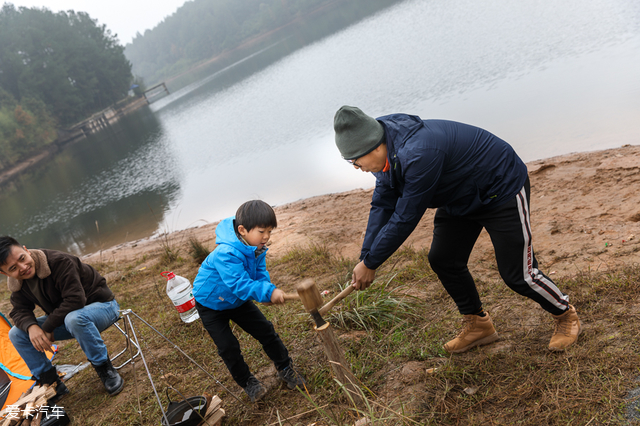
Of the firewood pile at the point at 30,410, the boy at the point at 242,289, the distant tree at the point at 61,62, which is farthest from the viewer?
the distant tree at the point at 61,62

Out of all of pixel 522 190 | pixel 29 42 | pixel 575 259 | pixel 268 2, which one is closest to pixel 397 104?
pixel 575 259

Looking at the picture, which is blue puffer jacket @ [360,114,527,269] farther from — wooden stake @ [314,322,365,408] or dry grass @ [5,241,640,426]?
dry grass @ [5,241,640,426]

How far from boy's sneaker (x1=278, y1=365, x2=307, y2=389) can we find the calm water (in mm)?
6497

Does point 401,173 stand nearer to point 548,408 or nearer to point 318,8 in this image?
point 548,408

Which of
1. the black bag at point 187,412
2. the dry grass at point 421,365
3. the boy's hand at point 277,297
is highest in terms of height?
the boy's hand at point 277,297

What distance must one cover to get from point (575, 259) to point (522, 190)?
1.77 metres

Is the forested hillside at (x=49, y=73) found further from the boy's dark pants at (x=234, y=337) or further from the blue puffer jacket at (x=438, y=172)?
the blue puffer jacket at (x=438, y=172)

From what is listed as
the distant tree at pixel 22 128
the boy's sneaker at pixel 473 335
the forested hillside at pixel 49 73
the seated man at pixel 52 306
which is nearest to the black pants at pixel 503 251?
the boy's sneaker at pixel 473 335

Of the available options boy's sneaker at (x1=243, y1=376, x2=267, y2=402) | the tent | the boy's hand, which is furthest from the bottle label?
the boy's hand

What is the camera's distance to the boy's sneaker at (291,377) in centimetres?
305

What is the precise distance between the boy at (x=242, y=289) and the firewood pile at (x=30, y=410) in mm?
1785

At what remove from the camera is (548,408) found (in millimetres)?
2115

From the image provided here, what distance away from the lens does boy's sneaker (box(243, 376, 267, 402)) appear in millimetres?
2992

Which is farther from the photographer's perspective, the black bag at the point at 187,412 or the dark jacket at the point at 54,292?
the dark jacket at the point at 54,292
